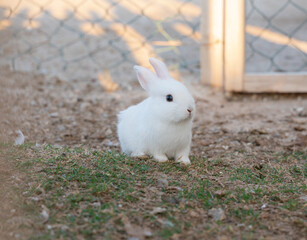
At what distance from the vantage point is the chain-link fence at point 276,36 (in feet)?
15.3

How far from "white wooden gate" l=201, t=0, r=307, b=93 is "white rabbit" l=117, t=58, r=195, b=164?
61.5 inches

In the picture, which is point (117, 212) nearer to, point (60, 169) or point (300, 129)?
point (60, 169)

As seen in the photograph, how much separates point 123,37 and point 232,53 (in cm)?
139

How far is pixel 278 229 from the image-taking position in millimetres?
1796

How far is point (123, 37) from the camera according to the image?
491 cm

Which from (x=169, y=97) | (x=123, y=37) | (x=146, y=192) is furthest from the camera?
(x=123, y=37)

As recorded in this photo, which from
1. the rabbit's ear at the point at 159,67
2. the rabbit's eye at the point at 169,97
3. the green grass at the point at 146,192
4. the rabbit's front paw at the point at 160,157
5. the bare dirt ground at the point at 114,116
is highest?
the rabbit's ear at the point at 159,67

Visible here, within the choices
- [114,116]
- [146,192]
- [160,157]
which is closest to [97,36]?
[114,116]

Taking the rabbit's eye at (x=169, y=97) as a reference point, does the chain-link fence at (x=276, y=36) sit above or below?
below

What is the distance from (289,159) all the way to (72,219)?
155 cm

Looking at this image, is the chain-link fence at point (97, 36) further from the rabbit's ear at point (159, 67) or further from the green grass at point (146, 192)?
the green grass at point (146, 192)

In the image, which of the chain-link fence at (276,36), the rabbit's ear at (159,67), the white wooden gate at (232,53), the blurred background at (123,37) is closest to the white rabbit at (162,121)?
the rabbit's ear at (159,67)

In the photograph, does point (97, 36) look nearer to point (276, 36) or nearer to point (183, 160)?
point (276, 36)

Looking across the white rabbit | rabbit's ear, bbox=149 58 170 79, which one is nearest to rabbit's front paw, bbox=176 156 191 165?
the white rabbit
